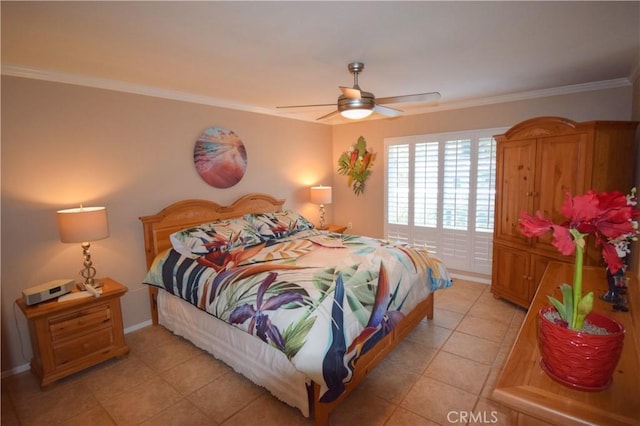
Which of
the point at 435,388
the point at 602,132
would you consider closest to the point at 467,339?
the point at 435,388

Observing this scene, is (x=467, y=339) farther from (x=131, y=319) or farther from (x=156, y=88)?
(x=156, y=88)

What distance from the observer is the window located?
425cm

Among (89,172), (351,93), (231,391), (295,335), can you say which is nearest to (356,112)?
(351,93)


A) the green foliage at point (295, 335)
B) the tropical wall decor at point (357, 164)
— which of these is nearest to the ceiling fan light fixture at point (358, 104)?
the green foliage at point (295, 335)

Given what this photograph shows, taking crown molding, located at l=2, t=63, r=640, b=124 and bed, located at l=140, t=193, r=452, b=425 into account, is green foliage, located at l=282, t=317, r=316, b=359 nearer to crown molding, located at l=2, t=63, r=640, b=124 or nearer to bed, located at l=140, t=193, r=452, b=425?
bed, located at l=140, t=193, r=452, b=425

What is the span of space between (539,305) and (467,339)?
1536 mm

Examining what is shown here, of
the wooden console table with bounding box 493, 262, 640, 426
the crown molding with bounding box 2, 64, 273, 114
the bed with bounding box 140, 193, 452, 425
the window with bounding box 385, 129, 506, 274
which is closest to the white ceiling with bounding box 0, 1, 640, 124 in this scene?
the crown molding with bounding box 2, 64, 273, 114

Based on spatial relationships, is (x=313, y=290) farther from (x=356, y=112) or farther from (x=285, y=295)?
(x=356, y=112)

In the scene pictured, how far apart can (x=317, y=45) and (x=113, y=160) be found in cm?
229

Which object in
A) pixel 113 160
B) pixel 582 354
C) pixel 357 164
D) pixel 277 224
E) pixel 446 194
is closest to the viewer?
pixel 582 354

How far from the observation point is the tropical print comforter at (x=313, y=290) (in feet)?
6.28

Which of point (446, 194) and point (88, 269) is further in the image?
point (446, 194)

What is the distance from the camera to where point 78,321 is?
2.59m

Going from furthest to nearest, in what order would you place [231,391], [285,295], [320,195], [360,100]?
1. [320,195]
2. [360,100]
3. [231,391]
4. [285,295]
